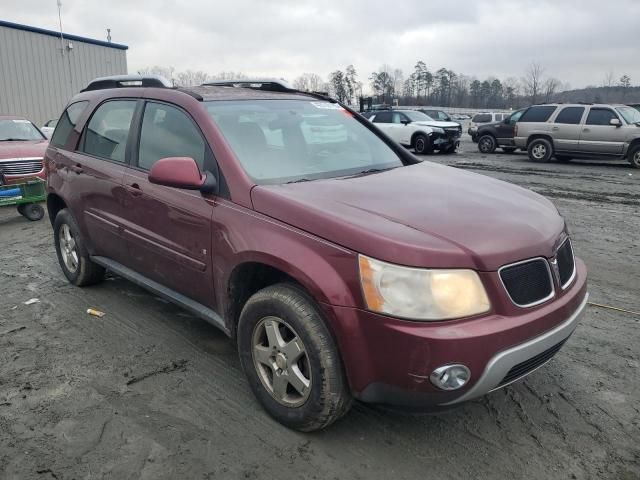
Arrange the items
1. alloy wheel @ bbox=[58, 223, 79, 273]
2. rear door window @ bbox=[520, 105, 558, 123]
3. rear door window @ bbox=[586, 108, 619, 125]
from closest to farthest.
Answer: alloy wheel @ bbox=[58, 223, 79, 273] → rear door window @ bbox=[586, 108, 619, 125] → rear door window @ bbox=[520, 105, 558, 123]

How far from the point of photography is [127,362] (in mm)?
3504

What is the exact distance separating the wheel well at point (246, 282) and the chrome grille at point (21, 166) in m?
7.67

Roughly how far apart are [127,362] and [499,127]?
18933 millimetres

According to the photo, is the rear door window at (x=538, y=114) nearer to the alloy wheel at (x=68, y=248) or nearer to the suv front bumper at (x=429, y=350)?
the alloy wheel at (x=68, y=248)

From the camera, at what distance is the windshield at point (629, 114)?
A: 14797 mm

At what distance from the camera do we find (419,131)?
60.9 feet

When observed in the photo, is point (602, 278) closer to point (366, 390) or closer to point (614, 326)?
point (614, 326)

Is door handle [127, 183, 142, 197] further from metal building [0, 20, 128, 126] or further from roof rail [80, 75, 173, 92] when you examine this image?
metal building [0, 20, 128, 126]

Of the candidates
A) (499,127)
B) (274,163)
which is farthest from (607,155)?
(274,163)

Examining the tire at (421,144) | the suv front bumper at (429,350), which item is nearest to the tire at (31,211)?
the suv front bumper at (429,350)

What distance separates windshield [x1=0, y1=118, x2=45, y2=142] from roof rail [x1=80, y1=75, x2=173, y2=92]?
253 inches

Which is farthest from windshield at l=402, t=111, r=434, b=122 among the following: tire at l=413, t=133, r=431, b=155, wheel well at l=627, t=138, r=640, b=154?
wheel well at l=627, t=138, r=640, b=154

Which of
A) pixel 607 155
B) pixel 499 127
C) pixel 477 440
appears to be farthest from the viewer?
pixel 499 127

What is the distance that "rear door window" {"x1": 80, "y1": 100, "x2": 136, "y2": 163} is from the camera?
3984mm
